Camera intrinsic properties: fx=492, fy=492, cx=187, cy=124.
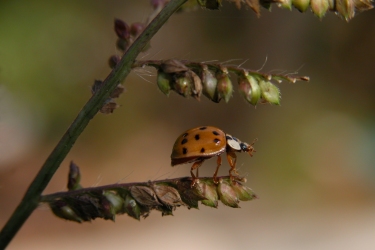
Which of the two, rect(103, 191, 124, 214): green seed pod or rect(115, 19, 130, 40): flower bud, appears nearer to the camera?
rect(103, 191, 124, 214): green seed pod

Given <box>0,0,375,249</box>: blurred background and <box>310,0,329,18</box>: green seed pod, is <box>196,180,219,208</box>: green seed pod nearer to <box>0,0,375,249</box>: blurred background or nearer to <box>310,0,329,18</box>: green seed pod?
<box>310,0,329,18</box>: green seed pod

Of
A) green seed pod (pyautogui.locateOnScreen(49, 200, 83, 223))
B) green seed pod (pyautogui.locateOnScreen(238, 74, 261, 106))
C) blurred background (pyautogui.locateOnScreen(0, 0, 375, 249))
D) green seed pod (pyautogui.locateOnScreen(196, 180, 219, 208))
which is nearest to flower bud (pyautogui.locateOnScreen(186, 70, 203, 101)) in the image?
green seed pod (pyautogui.locateOnScreen(238, 74, 261, 106))

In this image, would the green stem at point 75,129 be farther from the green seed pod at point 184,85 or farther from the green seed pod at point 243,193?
the green seed pod at point 243,193

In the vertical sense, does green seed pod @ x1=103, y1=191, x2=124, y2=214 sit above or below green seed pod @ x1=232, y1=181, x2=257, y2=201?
below

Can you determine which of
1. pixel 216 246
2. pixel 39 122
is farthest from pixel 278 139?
pixel 39 122

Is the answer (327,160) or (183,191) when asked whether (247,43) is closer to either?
(327,160)

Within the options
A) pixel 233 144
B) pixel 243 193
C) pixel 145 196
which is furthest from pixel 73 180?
pixel 233 144

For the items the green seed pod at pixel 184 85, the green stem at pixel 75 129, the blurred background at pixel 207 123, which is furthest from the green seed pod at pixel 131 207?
the blurred background at pixel 207 123
